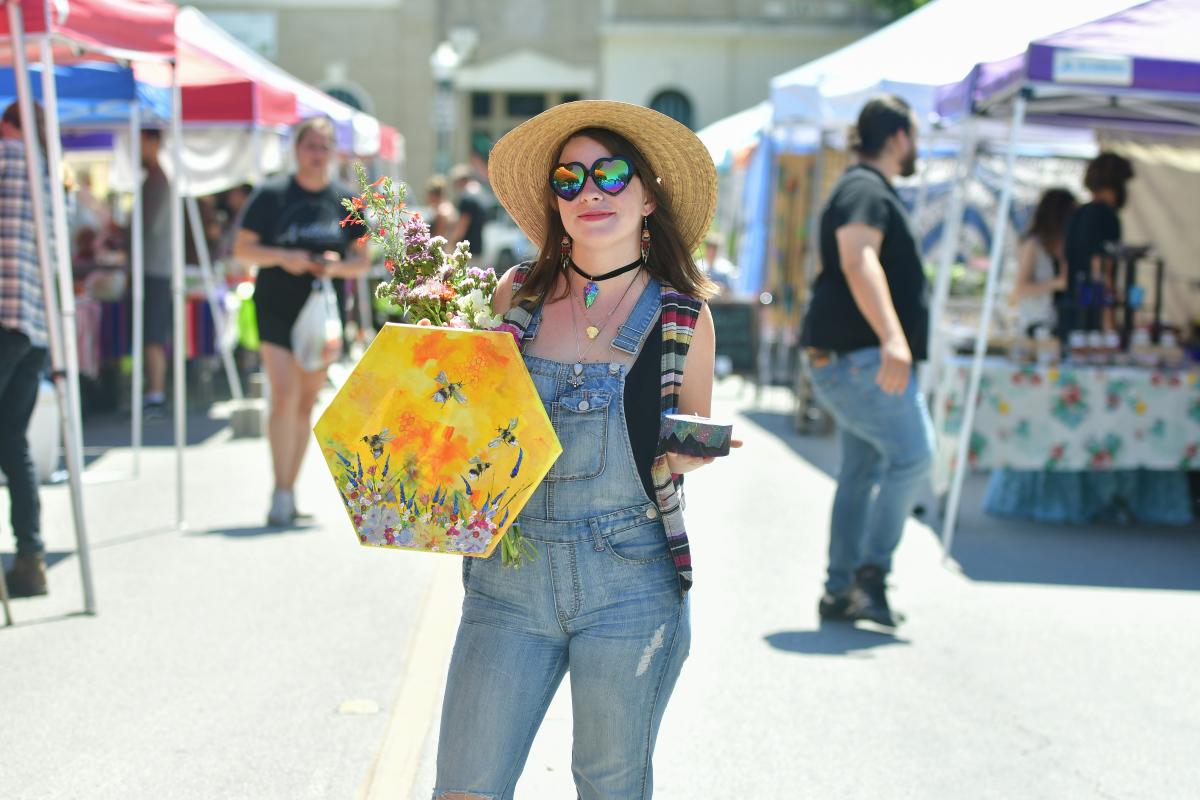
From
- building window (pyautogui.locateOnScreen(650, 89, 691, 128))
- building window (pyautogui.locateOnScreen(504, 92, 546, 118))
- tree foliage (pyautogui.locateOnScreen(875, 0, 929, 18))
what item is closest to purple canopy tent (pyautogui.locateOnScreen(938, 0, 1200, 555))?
tree foliage (pyautogui.locateOnScreen(875, 0, 929, 18))

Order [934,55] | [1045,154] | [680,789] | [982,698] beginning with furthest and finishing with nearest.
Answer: [1045,154] → [934,55] → [982,698] → [680,789]

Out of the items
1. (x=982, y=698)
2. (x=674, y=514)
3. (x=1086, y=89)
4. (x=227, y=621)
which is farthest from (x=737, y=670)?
(x=1086, y=89)

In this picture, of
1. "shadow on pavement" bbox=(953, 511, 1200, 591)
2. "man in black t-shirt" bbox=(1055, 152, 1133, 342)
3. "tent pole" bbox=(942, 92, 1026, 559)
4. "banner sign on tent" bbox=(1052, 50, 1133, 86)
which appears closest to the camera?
"banner sign on tent" bbox=(1052, 50, 1133, 86)

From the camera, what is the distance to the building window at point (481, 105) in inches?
1356

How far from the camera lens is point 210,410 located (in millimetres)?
12875

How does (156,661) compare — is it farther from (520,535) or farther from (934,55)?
(934,55)

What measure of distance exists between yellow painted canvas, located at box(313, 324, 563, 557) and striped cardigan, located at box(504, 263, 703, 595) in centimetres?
28

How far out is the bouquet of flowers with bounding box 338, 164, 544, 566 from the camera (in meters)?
2.70

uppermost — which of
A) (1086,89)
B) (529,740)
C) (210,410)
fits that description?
(1086,89)

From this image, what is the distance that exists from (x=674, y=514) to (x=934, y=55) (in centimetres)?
602

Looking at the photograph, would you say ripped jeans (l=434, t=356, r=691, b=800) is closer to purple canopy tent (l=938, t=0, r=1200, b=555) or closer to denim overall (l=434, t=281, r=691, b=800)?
denim overall (l=434, t=281, r=691, b=800)

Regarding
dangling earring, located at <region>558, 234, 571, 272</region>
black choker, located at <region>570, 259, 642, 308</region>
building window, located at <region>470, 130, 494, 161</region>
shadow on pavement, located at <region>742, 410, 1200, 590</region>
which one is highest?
building window, located at <region>470, 130, 494, 161</region>

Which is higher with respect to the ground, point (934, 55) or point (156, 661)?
point (934, 55)

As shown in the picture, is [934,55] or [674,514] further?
[934,55]
